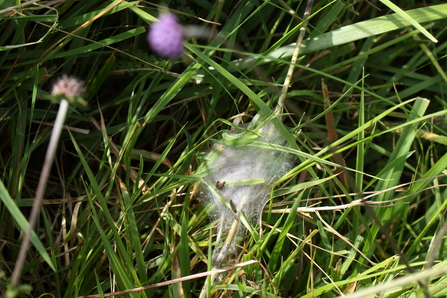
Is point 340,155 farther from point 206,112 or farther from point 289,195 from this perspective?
point 206,112

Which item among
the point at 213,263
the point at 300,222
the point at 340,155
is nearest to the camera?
the point at 213,263

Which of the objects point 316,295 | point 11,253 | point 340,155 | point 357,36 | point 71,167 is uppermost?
point 357,36

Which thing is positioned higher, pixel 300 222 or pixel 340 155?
pixel 340 155

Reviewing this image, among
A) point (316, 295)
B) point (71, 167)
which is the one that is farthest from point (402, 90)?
point (71, 167)
